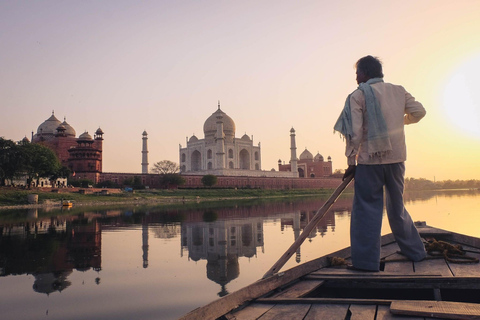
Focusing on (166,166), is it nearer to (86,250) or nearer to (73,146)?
(73,146)

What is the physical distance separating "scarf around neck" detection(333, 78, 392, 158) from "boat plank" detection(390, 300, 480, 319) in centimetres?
162

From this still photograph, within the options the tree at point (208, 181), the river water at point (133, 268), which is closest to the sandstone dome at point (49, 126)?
the tree at point (208, 181)

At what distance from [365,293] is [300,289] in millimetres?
618

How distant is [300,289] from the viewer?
8.72ft

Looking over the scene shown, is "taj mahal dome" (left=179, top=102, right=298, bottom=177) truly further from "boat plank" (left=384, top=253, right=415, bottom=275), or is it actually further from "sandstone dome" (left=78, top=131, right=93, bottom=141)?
"boat plank" (left=384, top=253, right=415, bottom=275)

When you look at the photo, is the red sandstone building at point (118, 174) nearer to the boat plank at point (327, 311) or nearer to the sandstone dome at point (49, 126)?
the sandstone dome at point (49, 126)

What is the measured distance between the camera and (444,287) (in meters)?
2.62

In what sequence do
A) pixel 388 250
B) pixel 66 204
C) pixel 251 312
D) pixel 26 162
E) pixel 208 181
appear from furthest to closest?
pixel 208 181 < pixel 26 162 < pixel 66 204 < pixel 388 250 < pixel 251 312

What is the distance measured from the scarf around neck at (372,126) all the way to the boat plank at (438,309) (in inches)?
63.7

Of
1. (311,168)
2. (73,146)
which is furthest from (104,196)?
(311,168)

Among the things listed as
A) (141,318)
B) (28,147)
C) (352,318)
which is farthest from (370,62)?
(28,147)

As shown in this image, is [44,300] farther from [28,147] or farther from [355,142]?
[28,147]

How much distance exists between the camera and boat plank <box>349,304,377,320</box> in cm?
193

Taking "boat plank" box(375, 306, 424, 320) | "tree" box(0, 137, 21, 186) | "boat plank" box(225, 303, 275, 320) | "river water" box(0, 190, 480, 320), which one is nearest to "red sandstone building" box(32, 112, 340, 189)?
"tree" box(0, 137, 21, 186)
